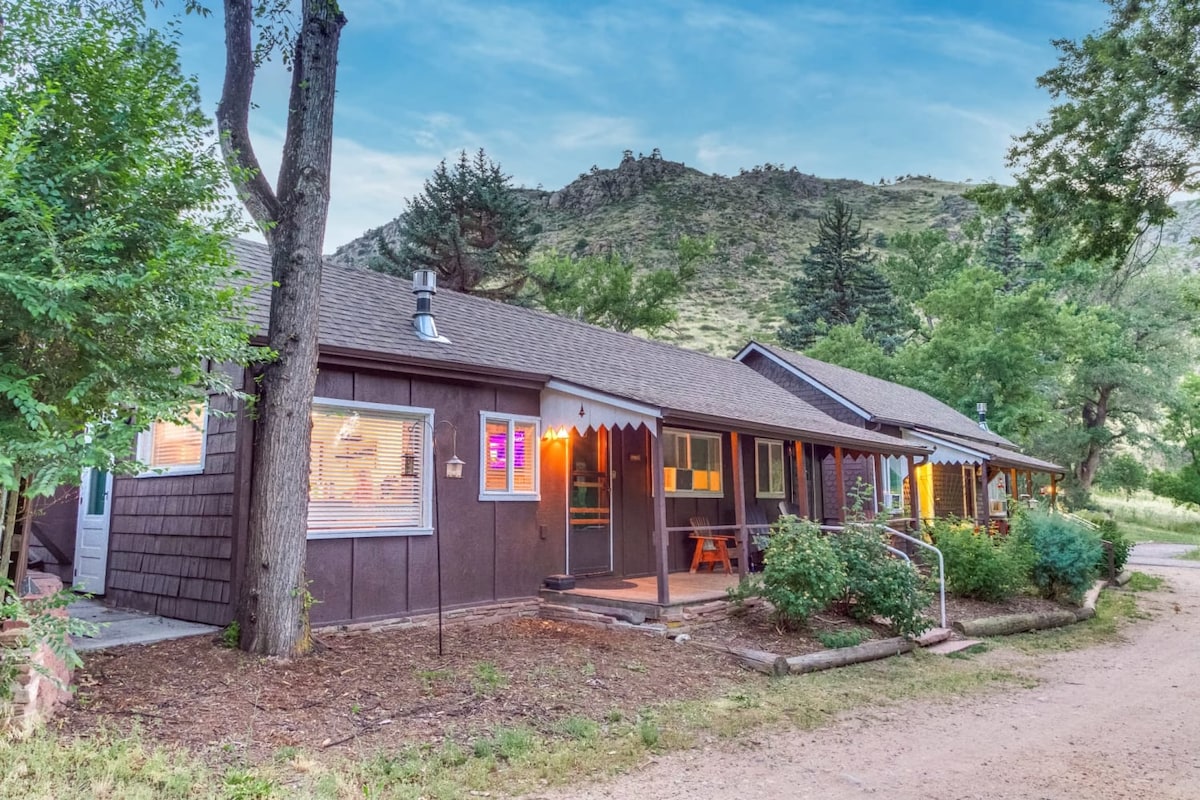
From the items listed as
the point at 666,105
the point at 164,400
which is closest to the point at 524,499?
the point at 164,400

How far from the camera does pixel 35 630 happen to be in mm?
3961

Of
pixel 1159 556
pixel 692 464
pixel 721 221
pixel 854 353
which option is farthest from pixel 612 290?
pixel 721 221

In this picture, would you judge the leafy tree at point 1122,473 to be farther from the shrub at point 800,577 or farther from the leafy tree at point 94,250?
the leafy tree at point 94,250

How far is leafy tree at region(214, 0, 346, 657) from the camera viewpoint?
613 cm

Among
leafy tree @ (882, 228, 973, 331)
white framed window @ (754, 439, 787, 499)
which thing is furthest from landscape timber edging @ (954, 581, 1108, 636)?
leafy tree @ (882, 228, 973, 331)

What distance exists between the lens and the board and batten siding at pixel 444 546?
7.48m

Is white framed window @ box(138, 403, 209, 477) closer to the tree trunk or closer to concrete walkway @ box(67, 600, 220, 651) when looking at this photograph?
concrete walkway @ box(67, 600, 220, 651)

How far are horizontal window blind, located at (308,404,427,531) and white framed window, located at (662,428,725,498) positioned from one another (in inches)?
167

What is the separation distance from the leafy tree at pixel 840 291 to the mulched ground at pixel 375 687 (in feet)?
102

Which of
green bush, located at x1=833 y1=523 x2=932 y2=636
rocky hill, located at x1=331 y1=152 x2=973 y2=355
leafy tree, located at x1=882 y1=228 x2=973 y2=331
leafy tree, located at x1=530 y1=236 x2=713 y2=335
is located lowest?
green bush, located at x1=833 y1=523 x2=932 y2=636

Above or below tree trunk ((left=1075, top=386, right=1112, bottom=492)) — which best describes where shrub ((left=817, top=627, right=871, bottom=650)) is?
below

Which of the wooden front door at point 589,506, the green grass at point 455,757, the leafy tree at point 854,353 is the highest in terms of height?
the leafy tree at point 854,353

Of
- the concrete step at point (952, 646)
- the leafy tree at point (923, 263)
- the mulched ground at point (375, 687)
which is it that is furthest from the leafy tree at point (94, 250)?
the leafy tree at point (923, 263)

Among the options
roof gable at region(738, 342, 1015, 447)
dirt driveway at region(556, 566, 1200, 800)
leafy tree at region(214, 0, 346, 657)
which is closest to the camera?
dirt driveway at region(556, 566, 1200, 800)
